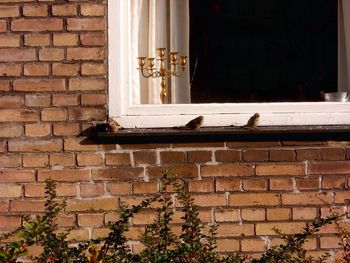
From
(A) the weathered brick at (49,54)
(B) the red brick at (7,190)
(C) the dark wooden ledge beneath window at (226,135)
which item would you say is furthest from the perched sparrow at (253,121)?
(B) the red brick at (7,190)

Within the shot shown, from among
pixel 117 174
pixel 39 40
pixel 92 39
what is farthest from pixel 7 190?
pixel 92 39

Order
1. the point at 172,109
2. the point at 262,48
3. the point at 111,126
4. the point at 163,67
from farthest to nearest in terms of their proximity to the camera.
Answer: the point at 262,48 < the point at 163,67 < the point at 172,109 < the point at 111,126

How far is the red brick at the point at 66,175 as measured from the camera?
2941 millimetres

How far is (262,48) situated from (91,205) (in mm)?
1941

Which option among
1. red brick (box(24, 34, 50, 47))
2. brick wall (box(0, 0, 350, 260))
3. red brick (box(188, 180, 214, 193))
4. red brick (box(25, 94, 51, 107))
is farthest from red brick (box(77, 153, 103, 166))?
red brick (box(24, 34, 50, 47))

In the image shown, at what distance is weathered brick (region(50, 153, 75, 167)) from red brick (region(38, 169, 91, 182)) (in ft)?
0.12

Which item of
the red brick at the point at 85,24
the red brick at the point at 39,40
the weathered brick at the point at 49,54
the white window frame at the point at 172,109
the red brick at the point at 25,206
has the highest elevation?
the red brick at the point at 85,24

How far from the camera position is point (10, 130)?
296 cm

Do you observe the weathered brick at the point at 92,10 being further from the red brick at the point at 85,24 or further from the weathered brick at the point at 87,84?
the weathered brick at the point at 87,84

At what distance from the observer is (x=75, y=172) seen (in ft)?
9.66

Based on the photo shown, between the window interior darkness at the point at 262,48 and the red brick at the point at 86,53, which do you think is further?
the window interior darkness at the point at 262,48

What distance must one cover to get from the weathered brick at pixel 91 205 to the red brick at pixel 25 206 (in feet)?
0.53

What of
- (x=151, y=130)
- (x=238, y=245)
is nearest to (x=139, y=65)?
(x=151, y=130)

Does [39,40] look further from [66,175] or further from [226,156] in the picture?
[226,156]
